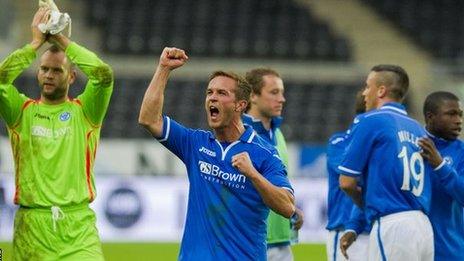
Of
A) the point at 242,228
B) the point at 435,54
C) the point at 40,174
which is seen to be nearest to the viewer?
the point at 242,228

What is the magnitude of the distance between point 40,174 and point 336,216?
315 cm

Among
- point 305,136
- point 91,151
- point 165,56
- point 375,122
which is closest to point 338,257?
point 375,122

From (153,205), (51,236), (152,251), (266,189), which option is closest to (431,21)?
(153,205)

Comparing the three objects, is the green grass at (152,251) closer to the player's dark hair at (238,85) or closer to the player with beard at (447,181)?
the player with beard at (447,181)

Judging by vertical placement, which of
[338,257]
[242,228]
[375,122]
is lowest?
[338,257]

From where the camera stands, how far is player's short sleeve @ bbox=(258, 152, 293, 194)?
6922mm

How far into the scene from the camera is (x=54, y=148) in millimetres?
7766

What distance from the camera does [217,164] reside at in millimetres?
7078

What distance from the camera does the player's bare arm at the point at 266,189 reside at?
21.9ft

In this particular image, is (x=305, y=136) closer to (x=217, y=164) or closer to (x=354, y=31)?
(x=354, y=31)

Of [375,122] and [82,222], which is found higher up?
[375,122]

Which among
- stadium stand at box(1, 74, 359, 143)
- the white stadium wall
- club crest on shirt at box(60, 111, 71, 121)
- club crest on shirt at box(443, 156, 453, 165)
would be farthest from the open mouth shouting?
stadium stand at box(1, 74, 359, 143)

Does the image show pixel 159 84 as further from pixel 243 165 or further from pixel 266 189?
pixel 266 189

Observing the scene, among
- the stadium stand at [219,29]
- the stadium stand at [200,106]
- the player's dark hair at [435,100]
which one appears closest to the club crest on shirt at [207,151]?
the player's dark hair at [435,100]
